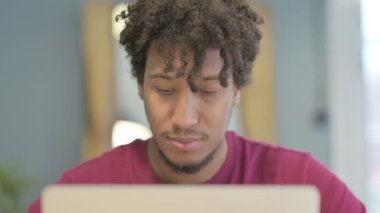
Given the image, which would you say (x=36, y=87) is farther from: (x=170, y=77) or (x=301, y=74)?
(x=170, y=77)

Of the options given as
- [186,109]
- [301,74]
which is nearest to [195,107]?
[186,109]

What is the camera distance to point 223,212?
2.38ft

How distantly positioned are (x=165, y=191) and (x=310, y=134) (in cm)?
205

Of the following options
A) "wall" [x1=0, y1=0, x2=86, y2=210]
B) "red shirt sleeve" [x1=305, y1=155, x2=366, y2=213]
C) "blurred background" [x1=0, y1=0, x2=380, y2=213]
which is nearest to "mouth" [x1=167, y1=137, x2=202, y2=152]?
"red shirt sleeve" [x1=305, y1=155, x2=366, y2=213]

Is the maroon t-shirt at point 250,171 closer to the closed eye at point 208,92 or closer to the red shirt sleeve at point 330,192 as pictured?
the red shirt sleeve at point 330,192

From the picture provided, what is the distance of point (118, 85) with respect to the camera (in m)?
2.55

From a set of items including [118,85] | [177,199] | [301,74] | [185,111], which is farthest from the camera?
[301,74]

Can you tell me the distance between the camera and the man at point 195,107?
109cm

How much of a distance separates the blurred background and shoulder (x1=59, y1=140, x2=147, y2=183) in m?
1.22

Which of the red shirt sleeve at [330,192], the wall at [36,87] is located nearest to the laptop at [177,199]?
the red shirt sleeve at [330,192]

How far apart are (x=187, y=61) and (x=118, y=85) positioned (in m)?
1.50

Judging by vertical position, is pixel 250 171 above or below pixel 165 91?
below

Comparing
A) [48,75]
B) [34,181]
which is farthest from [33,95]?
[34,181]

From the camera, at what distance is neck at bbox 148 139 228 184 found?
122 cm
